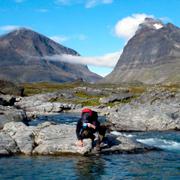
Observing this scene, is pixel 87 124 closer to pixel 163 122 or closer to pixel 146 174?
pixel 146 174

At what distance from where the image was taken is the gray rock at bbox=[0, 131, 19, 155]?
110 ft

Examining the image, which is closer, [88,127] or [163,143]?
[88,127]

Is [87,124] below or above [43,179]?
above

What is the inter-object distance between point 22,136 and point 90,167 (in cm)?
925

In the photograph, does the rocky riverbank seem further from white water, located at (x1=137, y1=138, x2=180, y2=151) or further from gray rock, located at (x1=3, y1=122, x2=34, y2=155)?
white water, located at (x1=137, y1=138, x2=180, y2=151)

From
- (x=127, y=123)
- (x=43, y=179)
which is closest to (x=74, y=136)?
(x=43, y=179)

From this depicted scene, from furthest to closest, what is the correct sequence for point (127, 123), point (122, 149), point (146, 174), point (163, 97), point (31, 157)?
point (163, 97) → point (127, 123) → point (122, 149) → point (31, 157) → point (146, 174)

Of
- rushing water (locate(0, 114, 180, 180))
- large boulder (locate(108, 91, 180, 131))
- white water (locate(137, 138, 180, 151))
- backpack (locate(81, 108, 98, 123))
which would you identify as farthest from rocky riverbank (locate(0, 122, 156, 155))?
large boulder (locate(108, 91, 180, 131))

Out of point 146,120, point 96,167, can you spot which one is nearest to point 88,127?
point 96,167

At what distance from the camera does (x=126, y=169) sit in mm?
28594

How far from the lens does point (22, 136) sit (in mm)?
35875

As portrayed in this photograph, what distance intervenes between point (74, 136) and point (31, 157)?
4.53 m

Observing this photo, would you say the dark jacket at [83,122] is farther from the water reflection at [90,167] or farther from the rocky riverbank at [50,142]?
the water reflection at [90,167]

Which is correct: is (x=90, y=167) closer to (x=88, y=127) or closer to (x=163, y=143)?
(x=88, y=127)
